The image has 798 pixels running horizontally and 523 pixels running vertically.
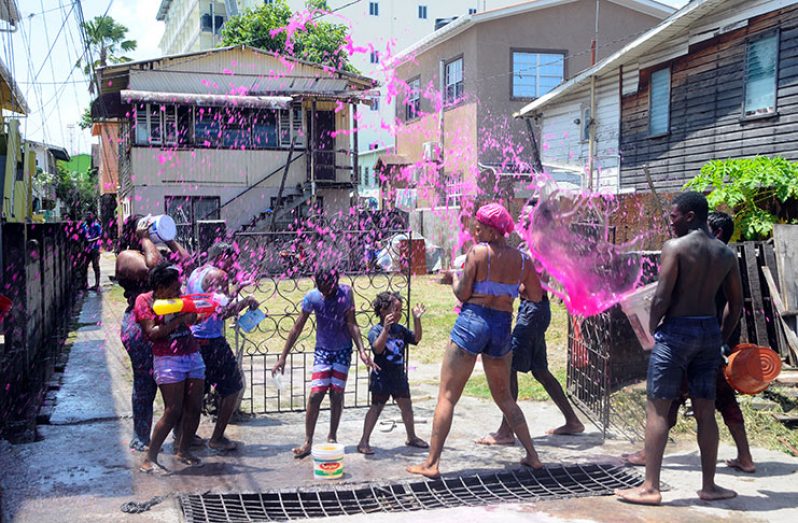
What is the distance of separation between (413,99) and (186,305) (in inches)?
985

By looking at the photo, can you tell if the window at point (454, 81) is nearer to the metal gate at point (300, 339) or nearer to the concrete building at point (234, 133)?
the concrete building at point (234, 133)

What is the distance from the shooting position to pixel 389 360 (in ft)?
19.6

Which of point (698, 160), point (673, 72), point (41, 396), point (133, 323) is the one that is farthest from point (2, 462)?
point (673, 72)

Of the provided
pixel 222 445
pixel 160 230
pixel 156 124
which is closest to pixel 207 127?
pixel 156 124

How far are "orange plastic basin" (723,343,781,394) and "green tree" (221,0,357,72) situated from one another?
29104 millimetres

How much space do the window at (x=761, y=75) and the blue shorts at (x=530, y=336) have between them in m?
9.65

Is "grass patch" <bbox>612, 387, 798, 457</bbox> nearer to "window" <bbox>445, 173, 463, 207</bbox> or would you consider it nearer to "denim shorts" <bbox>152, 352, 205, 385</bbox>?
"denim shorts" <bbox>152, 352, 205, 385</bbox>


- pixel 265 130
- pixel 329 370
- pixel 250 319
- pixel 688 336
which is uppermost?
pixel 265 130

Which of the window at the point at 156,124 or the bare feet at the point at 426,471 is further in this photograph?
→ the window at the point at 156,124

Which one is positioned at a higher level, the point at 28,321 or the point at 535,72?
the point at 535,72

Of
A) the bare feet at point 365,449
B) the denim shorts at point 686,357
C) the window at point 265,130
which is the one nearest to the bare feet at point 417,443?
the bare feet at point 365,449

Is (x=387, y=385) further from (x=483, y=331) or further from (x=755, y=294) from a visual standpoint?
(x=755, y=294)

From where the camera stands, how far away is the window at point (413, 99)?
2851 centimetres

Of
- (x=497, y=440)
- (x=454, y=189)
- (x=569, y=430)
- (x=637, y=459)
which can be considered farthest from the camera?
(x=454, y=189)
